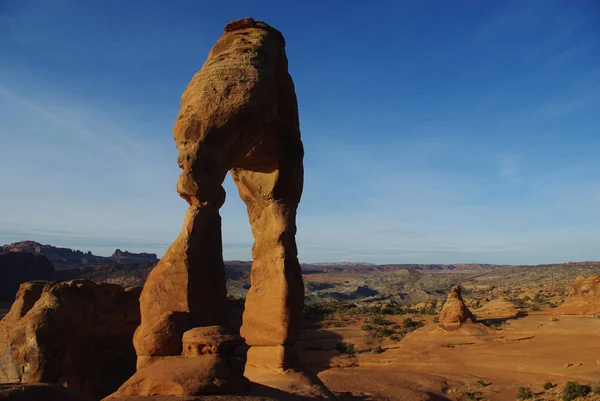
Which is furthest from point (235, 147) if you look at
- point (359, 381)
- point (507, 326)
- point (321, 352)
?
point (507, 326)

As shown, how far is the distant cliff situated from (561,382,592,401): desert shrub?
8778 centimetres

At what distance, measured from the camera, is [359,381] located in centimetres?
1104

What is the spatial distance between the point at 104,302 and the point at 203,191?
5.72 meters

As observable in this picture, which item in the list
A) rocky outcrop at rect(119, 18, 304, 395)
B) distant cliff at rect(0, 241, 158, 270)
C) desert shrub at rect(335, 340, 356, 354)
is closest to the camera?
rocky outcrop at rect(119, 18, 304, 395)

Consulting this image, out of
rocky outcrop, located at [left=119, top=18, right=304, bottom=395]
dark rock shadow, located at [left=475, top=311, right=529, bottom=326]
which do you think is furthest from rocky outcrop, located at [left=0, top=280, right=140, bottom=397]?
dark rock shadow, located at [left=475, top=311, right=529, bottom=326]

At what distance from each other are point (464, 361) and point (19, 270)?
45829 millimetres

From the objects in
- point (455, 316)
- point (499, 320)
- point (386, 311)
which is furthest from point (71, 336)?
point (386, 311)

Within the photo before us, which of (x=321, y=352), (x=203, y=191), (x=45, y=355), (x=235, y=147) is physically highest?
(x=235, y=147)

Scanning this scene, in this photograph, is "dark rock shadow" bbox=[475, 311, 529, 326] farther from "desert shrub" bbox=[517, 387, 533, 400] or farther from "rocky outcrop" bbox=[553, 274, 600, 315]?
"desert shrub" bbox=[517, 387, 533, 400]

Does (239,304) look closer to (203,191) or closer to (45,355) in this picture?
(45,355)

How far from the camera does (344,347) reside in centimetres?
2012

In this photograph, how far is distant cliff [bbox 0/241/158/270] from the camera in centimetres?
9694

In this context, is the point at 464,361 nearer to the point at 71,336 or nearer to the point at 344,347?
the point at 344,347

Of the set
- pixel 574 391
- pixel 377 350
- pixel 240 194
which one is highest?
pixel 240 194
